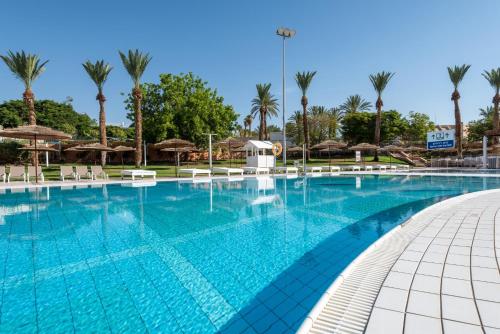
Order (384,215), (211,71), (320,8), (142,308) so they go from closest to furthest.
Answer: (142,308)
(384,215)
(320,8)
(211,71)

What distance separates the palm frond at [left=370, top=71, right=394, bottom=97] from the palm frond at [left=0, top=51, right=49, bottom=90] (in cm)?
3566

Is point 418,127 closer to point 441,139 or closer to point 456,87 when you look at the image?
point 456,87

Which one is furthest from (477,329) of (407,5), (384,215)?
(407,5)

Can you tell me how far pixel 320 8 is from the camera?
→ 19062 millimetres

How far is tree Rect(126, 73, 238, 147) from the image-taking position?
103 ft

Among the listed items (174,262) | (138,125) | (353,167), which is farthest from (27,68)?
(353,167)

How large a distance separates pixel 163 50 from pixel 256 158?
1501cm

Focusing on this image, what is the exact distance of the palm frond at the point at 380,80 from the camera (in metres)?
34.8

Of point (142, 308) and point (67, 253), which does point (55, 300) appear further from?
point (67, 253)

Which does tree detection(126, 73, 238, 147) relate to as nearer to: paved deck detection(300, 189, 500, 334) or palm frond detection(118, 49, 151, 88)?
palm frond detection(118, 49, 151, 88)

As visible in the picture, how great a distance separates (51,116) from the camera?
47250 millimetres

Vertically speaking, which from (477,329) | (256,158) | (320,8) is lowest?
(477,329)

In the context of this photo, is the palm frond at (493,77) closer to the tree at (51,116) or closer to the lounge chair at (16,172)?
the lounge chair at (16,172)

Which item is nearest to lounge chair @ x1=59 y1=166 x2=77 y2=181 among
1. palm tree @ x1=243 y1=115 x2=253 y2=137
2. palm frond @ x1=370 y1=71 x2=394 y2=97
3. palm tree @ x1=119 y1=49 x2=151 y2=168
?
palm tree @ x1=119 y1=49 x2=151 y2=168
